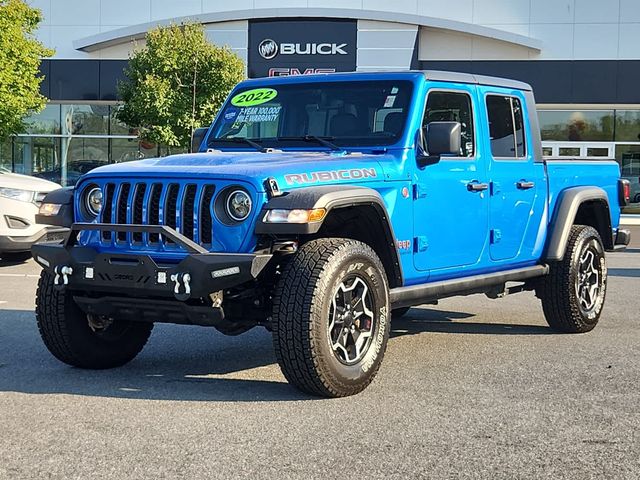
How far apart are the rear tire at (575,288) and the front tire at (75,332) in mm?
3562

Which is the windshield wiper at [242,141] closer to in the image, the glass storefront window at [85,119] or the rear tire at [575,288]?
the rear tire at [575,288]

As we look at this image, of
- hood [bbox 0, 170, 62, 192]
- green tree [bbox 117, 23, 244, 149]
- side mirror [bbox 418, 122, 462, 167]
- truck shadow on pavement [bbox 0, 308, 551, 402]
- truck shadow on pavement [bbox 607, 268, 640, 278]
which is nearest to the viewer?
truck shadow on pavement [bbox 0, 308, 551, 402]

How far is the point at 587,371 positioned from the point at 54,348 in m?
3.60

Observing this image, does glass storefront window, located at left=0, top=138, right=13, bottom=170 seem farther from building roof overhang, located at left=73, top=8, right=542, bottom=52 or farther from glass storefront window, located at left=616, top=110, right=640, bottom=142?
glass storefront window, located at left=616, top=110, right=640, bottom=142

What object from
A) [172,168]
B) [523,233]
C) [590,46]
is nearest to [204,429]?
[172,168]

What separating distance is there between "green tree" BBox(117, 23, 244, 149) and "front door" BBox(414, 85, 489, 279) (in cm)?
1688

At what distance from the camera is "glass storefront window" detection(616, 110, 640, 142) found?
2792cm

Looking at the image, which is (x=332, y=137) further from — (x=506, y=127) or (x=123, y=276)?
(x=123, y=276)

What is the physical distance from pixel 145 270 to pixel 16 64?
17.4m

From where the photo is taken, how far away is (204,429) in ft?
14.6

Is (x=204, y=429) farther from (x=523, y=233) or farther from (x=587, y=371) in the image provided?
(x=523, y=233)

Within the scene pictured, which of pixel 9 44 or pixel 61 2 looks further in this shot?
pixel 61 2

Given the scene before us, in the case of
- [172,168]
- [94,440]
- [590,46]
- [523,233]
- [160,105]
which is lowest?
[94,440]

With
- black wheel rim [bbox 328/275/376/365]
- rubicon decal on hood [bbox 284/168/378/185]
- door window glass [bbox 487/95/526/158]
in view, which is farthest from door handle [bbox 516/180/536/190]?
black wheel rim [bbox 328/275/376/365]
